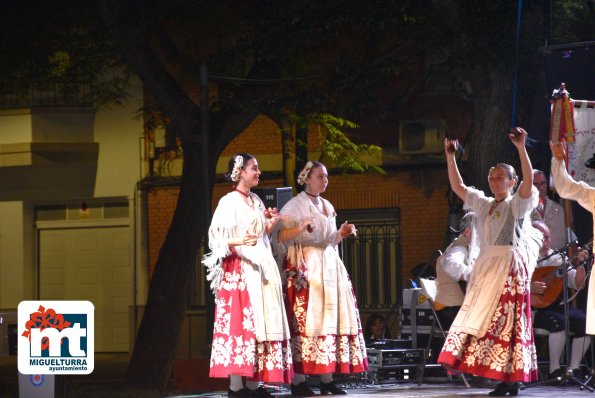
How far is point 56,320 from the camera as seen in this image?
327 inches

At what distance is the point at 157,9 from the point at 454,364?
8213mm

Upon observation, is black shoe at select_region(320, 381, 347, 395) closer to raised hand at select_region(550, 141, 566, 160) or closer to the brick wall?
raised hand at select_region(550, 141, 566, 160)

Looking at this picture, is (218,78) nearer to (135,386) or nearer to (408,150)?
(135,386)

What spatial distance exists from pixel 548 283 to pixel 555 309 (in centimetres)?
40

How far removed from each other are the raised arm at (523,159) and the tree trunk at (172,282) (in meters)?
7.35

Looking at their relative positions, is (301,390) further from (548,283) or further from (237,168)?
(548,283)

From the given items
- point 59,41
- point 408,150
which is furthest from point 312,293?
point 408,150

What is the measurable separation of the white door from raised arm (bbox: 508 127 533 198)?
15.3 metres

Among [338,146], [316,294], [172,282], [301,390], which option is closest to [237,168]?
[316,294]

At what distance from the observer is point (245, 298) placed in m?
9.48

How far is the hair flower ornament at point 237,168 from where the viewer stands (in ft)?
31.6

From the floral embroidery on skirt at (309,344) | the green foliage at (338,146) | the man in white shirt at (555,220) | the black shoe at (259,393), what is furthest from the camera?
the green foliage at (338,146)

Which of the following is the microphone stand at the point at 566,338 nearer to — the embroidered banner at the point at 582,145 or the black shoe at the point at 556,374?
the black shoe at the point at 556,374

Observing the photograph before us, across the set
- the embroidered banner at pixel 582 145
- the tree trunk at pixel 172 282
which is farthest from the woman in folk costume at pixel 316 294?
the tree trunk at pixel 172 282
